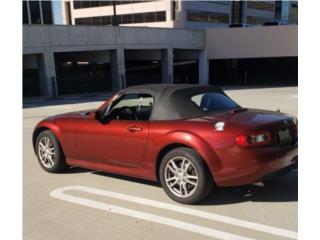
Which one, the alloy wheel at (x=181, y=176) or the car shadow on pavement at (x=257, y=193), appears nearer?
the alloy wheel at (x=181, y=176)

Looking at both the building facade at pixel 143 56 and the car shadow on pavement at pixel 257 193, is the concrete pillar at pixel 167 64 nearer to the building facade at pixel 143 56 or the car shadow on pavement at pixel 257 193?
the building facade at pixel 143 56

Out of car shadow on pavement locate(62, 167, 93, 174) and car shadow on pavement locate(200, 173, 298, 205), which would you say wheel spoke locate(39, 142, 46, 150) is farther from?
car shadow on pavement locate(200, 173, 298, 205)

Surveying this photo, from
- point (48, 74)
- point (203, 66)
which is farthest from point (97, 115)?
point (203, 66)

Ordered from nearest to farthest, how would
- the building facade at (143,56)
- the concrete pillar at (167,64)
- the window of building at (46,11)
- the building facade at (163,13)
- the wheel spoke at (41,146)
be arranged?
the wheel spoke at (41,146), the building facade at (143,56), the concrete pillar at (167,64), the window of building at (46,11), the building facade at (163,13)

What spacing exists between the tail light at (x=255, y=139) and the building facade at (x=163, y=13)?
2563 inches

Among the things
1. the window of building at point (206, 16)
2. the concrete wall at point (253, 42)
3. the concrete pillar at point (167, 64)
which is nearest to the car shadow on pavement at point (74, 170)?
the concrete pillar at point (167, 64)

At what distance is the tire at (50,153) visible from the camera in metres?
6.52

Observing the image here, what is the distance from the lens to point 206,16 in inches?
3098

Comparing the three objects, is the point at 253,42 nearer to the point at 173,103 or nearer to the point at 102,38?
the point at 102,38

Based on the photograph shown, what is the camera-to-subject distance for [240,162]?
4.59 metres

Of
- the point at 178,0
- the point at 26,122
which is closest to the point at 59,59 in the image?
the point at 26,122

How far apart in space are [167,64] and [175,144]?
28.9 m

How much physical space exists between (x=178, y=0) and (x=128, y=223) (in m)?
70.6

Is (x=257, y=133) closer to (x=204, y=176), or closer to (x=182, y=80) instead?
(x=204, y=176)
